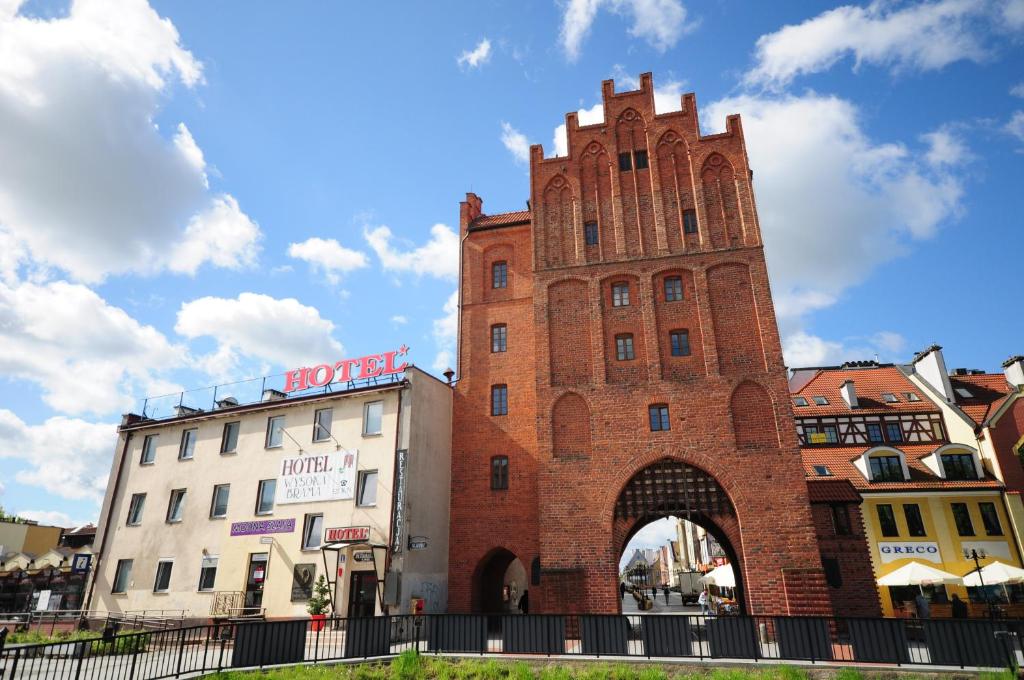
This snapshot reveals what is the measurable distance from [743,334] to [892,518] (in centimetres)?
1354

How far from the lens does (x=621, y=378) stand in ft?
75.5

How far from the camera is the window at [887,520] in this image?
90.3 ft

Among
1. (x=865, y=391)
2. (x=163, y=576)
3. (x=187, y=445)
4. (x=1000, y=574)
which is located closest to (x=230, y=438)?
(x=187, y=445)

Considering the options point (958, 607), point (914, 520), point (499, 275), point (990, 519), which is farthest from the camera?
point (499, 275)

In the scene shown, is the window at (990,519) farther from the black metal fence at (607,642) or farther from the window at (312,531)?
the window at (312,531)

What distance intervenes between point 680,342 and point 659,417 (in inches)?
127

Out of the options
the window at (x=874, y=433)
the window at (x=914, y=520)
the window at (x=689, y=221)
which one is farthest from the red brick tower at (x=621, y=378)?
the window at (x=874, y=433)

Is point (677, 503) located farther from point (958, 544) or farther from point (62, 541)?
point (62, 541)

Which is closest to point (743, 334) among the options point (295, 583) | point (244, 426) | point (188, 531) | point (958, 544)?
point (958, 544)

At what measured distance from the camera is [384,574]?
70.1 ft

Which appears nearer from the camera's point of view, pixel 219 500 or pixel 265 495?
pixel 265 495

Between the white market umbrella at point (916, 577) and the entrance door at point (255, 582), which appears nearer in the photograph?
the white market umbrella at point (916, 577)

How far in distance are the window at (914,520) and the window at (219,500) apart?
3135 centimetres

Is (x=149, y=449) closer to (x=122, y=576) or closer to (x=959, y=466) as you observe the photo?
(x=122, y=576)
